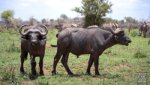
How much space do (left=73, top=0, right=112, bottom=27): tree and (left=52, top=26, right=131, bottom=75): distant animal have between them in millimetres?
26215

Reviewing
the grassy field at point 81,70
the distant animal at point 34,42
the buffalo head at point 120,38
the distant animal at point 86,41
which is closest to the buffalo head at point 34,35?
the distant animal at point 34,42

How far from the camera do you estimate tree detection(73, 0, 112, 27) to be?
131 ft

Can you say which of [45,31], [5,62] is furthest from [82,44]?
[5,62]

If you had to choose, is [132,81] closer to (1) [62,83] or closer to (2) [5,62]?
(1) [62,83]

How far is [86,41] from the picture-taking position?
13.6m

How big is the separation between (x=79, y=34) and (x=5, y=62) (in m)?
4.46

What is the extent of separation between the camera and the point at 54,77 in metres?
12.9

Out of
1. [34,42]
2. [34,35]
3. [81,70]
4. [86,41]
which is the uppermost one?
[34,35]

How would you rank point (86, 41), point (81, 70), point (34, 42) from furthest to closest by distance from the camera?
point (81, 70) < point (86, 41) < point (34, 42)

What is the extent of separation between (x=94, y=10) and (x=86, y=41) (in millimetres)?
26974

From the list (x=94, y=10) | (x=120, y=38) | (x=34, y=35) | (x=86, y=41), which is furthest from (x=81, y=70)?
(x=94, y=10)

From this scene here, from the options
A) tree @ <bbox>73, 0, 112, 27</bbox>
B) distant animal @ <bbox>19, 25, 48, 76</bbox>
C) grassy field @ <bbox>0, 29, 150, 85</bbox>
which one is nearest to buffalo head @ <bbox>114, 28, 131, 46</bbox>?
grassy field @ <bbox>0, 29, 150, 85</bbox>

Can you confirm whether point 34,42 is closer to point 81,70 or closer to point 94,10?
point 81,70

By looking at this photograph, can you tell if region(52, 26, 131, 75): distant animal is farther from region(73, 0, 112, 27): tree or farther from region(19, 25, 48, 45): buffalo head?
region(73, 0, 112, 27): tree
